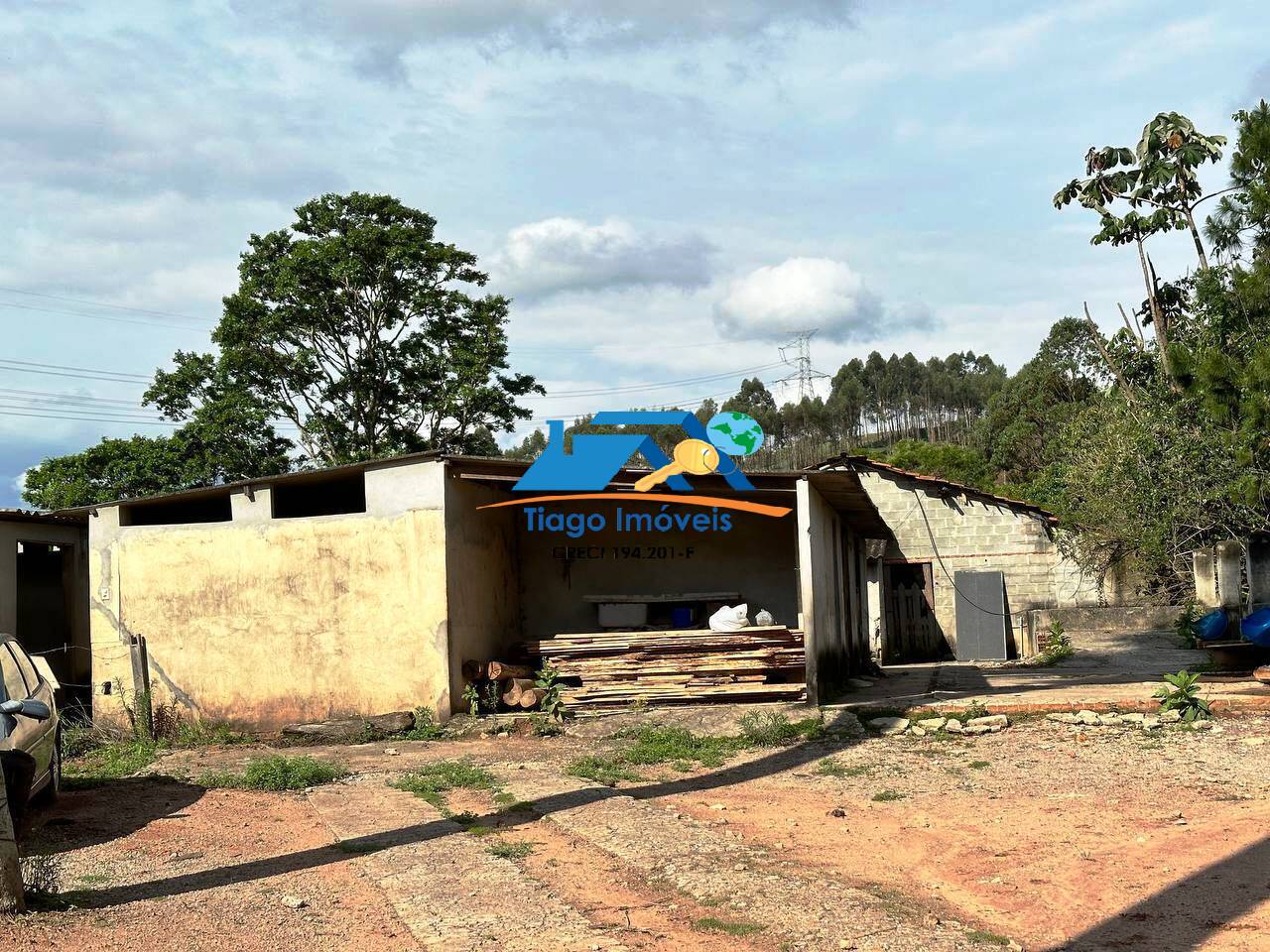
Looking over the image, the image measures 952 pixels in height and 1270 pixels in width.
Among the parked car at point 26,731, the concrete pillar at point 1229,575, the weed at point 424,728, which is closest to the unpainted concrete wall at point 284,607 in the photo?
the weed at point 424,728

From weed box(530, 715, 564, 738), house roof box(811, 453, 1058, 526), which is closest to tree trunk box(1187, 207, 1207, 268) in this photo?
house roof box(811, 453, 1058, 526)

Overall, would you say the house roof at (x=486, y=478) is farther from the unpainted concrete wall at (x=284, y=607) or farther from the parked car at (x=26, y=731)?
the parked car at (x=26, y=731)

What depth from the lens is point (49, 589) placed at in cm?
1842

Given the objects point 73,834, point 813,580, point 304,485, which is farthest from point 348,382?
point 73,834

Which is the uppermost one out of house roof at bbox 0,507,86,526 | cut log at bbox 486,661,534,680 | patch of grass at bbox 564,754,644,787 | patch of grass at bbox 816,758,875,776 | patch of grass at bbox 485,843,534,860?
house roof at bbox 0,507,86,526

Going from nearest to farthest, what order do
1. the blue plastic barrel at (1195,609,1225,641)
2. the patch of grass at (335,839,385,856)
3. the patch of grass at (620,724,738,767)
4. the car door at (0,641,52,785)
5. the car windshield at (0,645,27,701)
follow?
1. the patch of grass at (335,839,385,856)
2. the car door at (0,641,52,785)
3. the car windshield at (0,645,27,701)
4. the patch of grass at (620,724,738,767)
5. the blue plastic barrel at (1195,609,1225,641)

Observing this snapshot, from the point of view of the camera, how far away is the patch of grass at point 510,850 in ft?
21.9

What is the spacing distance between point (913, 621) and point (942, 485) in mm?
2909

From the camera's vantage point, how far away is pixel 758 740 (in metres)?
11.1

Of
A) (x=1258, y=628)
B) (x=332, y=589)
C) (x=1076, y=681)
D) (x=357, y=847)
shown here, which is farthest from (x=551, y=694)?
(x=1258, y=628)

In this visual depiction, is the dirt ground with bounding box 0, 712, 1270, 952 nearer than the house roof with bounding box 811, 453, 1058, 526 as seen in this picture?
Yes

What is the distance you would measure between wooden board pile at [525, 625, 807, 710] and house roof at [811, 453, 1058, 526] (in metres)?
8.92

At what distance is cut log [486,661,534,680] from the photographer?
12984 mm

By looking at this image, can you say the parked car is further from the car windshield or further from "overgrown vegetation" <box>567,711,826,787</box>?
"overgrown vegetation" <box>567,711,826,787</box>
